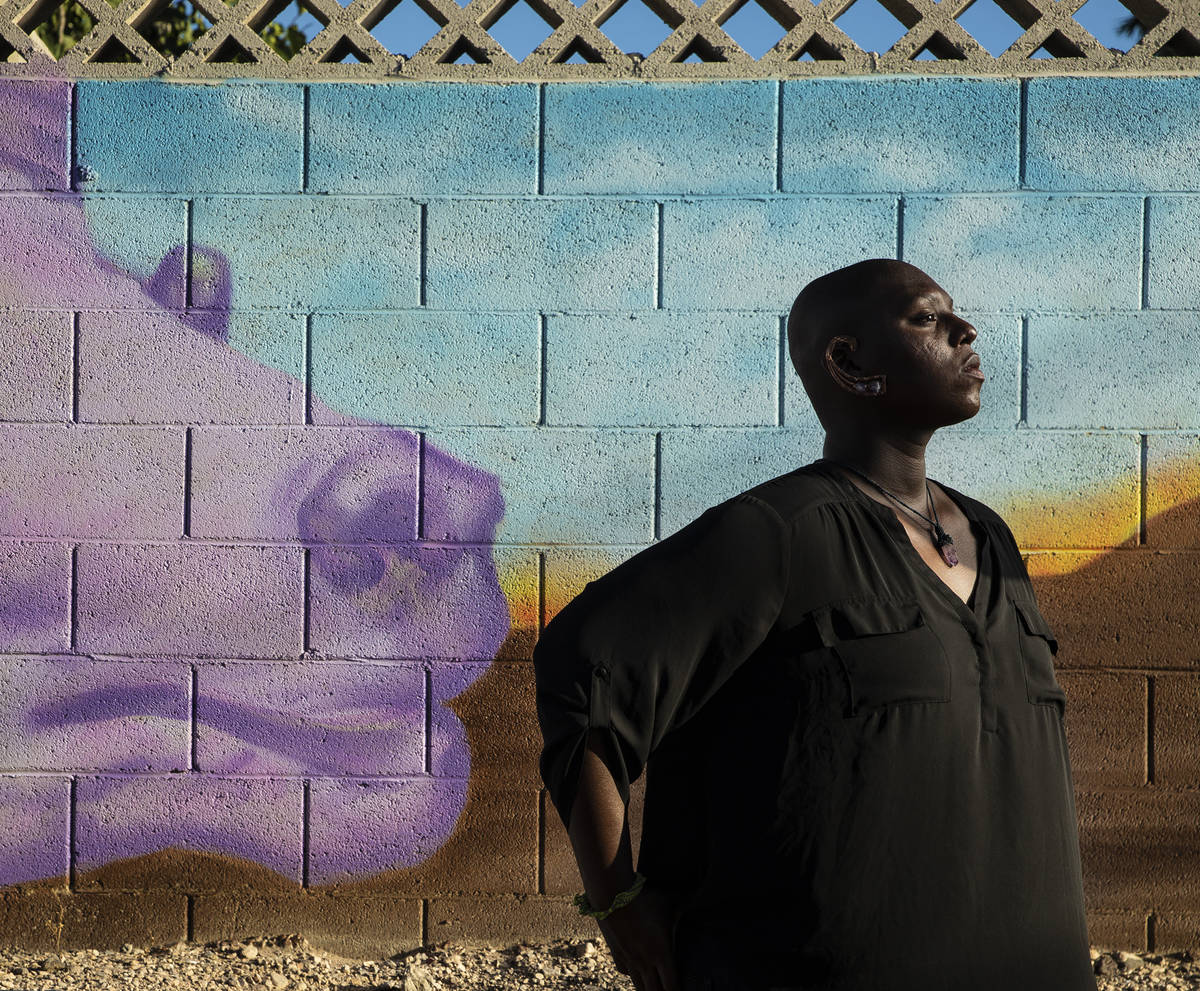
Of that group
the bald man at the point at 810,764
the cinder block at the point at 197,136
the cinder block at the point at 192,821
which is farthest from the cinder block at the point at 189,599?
the bald man at the point at 810,764

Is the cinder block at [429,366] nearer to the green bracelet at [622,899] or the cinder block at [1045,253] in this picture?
the cinder block at [1045,253]

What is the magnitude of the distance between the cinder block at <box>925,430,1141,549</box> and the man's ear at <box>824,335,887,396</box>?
55.6 inches

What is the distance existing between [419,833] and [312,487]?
2.81 feet

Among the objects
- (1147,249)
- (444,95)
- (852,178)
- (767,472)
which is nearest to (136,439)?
(444,95)

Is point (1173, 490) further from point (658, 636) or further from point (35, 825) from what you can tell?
point (35, 825)

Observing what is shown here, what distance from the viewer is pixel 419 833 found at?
2.96 meters

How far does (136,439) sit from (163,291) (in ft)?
1.18

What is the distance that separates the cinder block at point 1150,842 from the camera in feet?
9.58

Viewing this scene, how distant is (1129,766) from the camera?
2930 millimetres

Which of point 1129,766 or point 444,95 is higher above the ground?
point 444,95

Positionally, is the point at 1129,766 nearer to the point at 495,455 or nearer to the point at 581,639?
the point at 495,455

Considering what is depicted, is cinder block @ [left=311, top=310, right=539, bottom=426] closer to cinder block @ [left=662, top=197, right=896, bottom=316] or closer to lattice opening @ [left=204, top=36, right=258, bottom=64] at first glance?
cinder block @ [left=662, top=197, right=896, bottom=316]

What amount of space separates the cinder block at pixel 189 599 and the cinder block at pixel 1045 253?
1.72 m

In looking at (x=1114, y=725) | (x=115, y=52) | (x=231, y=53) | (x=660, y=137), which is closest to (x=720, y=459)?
(x=660, y=137)
